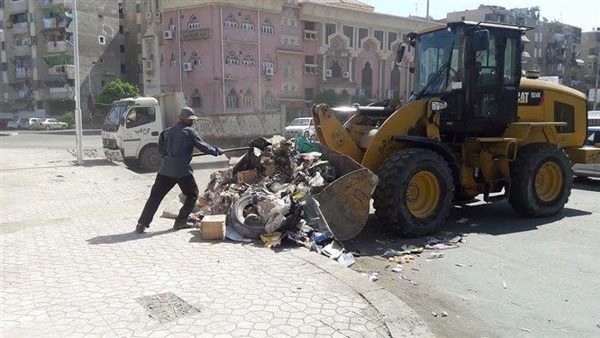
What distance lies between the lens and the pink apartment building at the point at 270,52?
137 ft

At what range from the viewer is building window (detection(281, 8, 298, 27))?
150 feet

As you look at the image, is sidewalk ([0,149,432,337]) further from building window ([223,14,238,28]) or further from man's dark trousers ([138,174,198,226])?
building window ([223,14,238,28])

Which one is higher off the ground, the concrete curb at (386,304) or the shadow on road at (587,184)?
the concrete curb at (386,304)

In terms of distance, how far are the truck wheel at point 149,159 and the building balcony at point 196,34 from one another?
27290mm

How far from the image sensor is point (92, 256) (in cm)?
575

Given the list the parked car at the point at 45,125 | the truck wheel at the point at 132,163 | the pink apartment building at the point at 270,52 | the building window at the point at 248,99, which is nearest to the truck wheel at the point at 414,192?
the truck wheel at the point at 132,163

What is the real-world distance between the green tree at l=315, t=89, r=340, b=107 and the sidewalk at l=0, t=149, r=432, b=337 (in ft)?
135

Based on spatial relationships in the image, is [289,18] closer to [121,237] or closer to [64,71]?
[64,71]

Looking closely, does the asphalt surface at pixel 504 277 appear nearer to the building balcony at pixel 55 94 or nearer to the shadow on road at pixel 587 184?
Result: the shadow on road at pixel 587 184

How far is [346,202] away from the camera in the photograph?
21.5ft

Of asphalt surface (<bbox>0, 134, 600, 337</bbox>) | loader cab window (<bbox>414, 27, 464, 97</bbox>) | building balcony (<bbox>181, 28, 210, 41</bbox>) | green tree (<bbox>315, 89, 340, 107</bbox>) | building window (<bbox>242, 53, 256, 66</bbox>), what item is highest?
building balcony (<bbox>181, 28, 210, 41</bbox>)

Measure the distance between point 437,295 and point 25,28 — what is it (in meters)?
65.8

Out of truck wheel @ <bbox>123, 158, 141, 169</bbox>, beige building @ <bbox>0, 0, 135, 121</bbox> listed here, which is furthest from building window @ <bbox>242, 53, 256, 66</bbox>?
truck wheel @ <bbox>123, 158, 141, 169</bbox>

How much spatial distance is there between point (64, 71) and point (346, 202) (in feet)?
188
